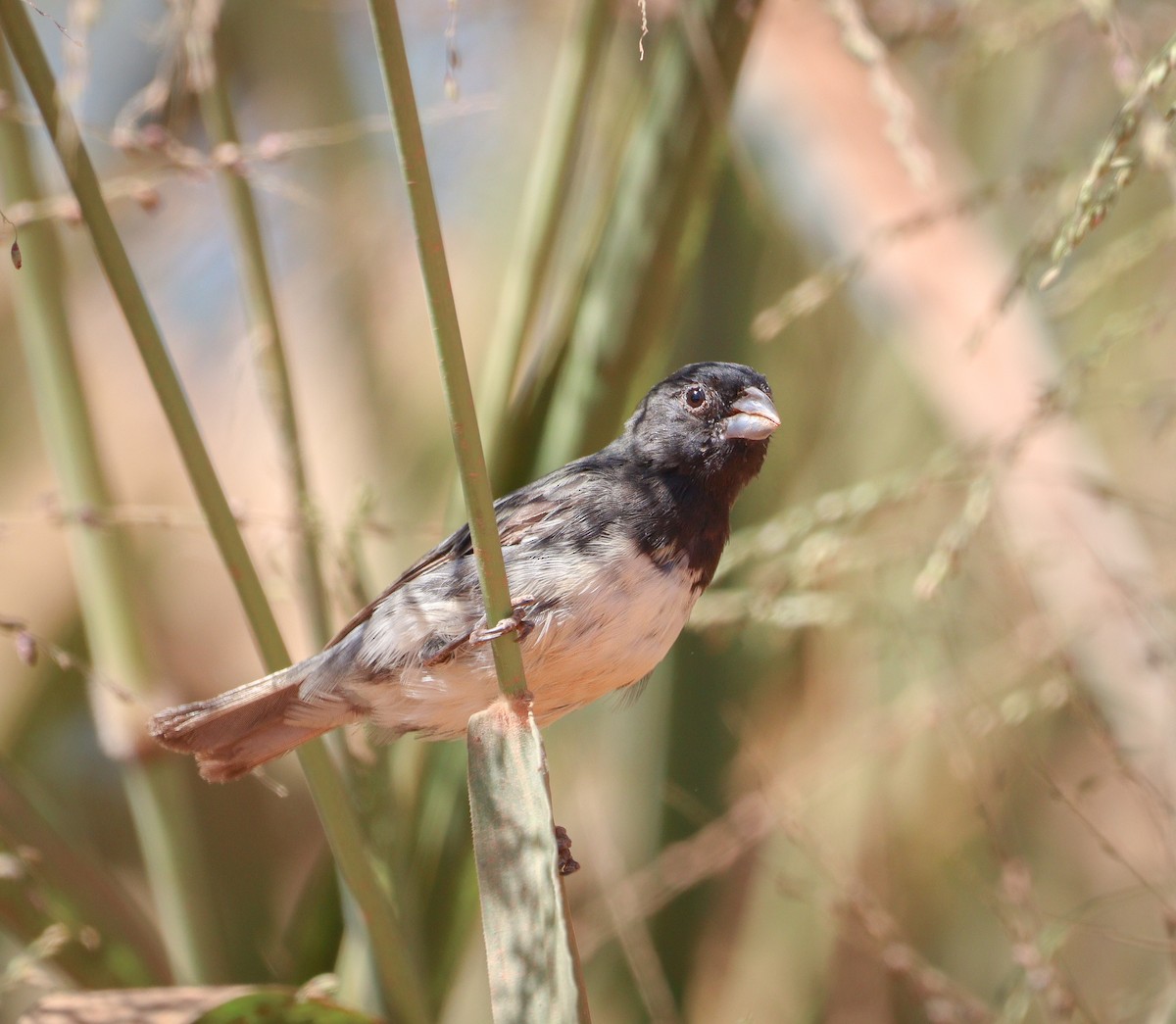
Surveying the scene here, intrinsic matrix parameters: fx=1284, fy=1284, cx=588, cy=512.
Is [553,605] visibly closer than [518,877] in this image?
No

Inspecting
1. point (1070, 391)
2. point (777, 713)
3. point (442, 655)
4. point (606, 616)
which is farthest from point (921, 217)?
point (777, 713)

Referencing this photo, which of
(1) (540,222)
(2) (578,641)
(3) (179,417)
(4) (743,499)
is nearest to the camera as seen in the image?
(3) (179,417)

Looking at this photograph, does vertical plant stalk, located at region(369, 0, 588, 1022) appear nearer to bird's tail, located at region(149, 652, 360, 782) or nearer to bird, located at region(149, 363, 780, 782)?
bird, located at region(149, 363, 780, 782)

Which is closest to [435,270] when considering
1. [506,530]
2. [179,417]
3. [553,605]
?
[179,417]

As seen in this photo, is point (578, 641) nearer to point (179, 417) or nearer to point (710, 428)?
point (710, 428)

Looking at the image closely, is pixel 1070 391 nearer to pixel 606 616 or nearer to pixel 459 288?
pixel 606 616

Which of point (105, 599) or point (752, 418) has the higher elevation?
point (105, 599)

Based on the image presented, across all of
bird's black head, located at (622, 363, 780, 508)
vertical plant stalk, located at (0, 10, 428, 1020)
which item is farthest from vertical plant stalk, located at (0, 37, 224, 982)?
bird's black head, located at (622, 363, 780, 508)
